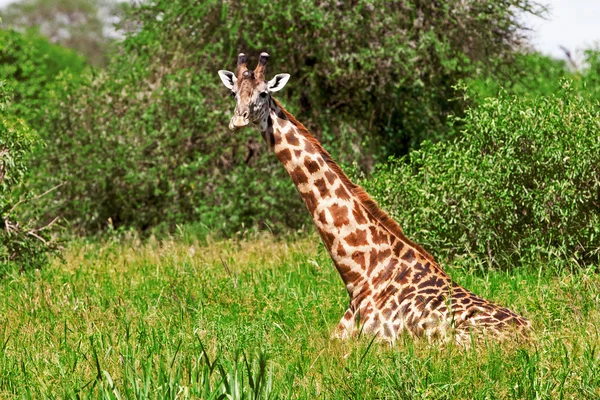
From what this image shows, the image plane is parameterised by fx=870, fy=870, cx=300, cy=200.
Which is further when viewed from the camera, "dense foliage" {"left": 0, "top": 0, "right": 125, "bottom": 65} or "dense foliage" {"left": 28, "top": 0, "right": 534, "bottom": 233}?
"dense foliage" {"left": 0, "top": 0, "right": 125, "bottom": 65}

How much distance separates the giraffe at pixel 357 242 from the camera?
225 inches

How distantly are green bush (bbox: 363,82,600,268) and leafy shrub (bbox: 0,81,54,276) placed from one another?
3.77 m

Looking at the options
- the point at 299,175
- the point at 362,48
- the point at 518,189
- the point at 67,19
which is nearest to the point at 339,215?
the point at 299,175

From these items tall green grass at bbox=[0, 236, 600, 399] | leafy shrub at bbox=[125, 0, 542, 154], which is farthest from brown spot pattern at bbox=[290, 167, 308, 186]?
leafy shrub at bbox=[125, 0, 542, 154]

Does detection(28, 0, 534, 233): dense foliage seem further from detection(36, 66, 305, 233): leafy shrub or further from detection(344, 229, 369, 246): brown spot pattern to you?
detection(344, 229, 369, 246): brown spot pattern

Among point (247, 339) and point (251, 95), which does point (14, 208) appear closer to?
point (251, 95)

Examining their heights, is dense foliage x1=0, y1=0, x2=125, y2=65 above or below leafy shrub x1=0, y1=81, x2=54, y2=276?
below

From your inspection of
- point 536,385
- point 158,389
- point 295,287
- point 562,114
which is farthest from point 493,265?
point 158,389

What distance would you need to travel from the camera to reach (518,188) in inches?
325

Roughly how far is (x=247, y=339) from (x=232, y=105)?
7.50 meters

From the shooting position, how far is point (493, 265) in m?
8.60

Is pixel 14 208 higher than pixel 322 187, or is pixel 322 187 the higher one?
pixel 322 187

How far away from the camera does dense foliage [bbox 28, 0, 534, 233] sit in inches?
495

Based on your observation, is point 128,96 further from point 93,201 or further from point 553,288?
point 553,288
